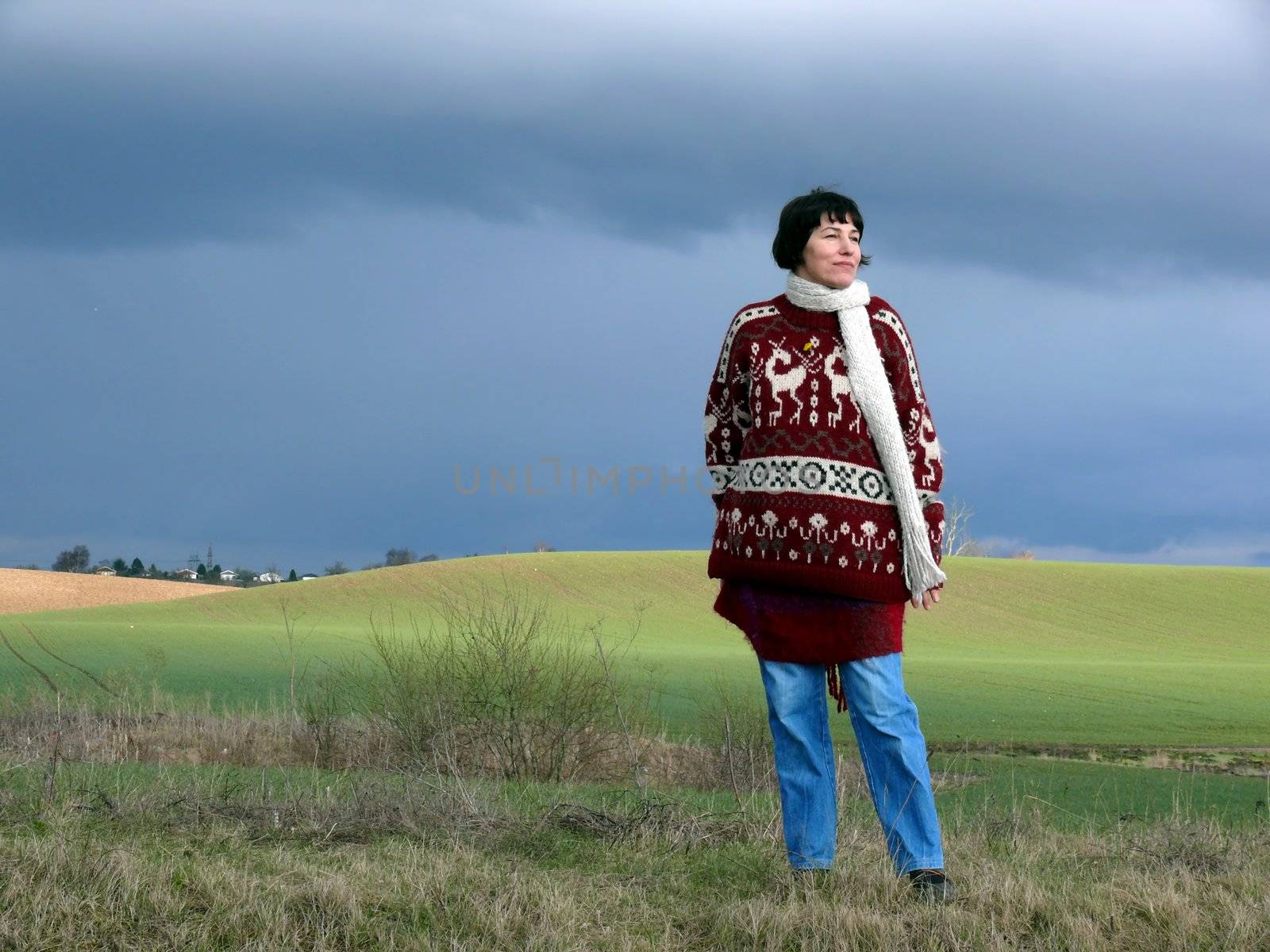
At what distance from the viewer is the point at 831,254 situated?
15.7 ft

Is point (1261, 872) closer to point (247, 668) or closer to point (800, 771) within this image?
point (800, 771)

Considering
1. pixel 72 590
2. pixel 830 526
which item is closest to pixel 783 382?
pixel 830 526

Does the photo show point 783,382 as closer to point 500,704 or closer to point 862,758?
point 862,758

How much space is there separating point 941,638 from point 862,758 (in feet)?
115

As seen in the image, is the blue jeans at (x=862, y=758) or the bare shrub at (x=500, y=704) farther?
the bare shrub at (x=500, y=704)

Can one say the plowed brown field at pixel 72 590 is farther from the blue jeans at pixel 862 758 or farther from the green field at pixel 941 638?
the blue jeans at pixel 862 758

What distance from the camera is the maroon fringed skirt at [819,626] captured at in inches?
181

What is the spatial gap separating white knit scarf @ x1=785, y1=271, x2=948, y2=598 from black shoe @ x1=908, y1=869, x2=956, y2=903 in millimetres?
1009

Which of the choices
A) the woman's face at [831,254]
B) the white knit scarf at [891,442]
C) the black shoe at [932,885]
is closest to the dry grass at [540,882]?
the black shoe at [932,885]

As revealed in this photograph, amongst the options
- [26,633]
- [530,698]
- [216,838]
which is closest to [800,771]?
[216,838]

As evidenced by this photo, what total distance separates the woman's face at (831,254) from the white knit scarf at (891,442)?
18 cm

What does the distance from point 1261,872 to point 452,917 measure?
3.40m

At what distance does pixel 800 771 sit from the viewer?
4844 mm

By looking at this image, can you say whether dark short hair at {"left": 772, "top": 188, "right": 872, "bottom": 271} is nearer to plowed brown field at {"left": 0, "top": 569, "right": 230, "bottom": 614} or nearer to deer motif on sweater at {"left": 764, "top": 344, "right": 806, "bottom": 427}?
deer motif on sweater at {"left": 764, "top": 344, "right": 806, "bottom": 427}
